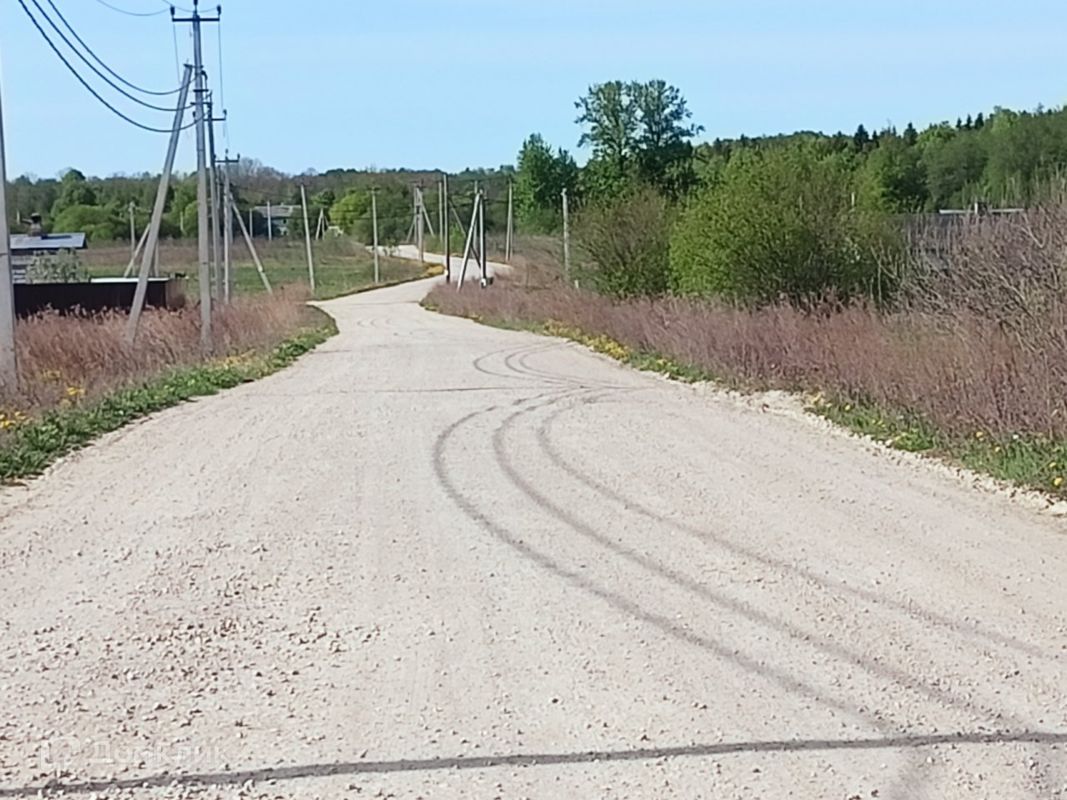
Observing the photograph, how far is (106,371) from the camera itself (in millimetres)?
20641

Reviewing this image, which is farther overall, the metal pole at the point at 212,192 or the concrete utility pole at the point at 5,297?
the metal pole at the point at 212,192

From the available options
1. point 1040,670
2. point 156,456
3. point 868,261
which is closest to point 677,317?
point 868,261

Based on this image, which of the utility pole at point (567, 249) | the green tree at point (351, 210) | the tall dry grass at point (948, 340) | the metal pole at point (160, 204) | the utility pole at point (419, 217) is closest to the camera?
the tall dry grass at point (948, 340)

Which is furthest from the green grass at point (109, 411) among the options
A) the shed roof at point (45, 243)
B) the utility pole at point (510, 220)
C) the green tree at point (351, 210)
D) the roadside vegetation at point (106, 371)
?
the green tree at point (351, 210)

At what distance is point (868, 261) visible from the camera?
26.8 meters

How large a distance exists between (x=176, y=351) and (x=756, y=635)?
21490mm

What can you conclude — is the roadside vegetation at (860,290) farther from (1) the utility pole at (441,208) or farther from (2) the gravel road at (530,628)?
(1) the utility pole at (441,208)

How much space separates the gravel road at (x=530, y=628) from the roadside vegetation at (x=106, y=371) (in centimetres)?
116

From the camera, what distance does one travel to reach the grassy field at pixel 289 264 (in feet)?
259

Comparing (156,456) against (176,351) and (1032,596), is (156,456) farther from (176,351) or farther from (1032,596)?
(176,351)

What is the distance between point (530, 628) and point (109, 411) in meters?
10.8

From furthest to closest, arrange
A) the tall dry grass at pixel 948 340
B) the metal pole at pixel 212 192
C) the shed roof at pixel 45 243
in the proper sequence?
the shed roof at pixel 45 243, the metal pole at pixel 212 192, the tall dry grass at pixel 948 340

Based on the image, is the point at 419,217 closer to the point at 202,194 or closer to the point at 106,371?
the point at 202,194

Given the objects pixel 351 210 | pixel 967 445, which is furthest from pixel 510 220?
pixel 967 445
